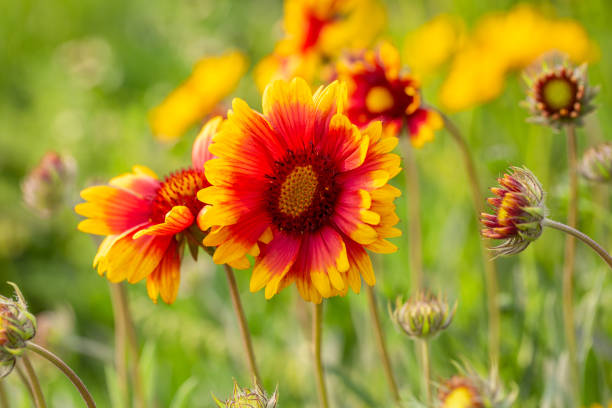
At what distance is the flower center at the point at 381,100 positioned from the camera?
1.30 metres

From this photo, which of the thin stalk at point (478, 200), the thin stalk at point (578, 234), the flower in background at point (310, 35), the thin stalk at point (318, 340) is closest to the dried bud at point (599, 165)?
the thin stalk at point (478, 200)

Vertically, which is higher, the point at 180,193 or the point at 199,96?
the point at 199,96

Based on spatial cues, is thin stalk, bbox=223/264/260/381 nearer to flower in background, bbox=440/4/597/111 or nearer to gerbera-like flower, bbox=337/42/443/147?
gerbera-like flower, bbox=337/42/443/147

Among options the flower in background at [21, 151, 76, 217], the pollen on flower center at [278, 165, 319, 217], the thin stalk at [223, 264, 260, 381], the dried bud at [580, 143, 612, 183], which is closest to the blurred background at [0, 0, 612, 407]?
the flower in background at [21, 151, 76, 217]

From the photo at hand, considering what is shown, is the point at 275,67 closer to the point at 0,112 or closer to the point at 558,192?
the point at 558,192

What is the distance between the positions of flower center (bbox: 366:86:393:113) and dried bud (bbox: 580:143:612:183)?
0.39 metres

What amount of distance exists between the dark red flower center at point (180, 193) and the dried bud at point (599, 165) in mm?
706

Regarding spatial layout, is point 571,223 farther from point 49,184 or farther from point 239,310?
point 49,184

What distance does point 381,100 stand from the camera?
130cm

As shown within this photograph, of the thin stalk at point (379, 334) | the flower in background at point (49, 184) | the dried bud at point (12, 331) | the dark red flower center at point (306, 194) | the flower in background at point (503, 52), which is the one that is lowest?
the thin stalk at point (379, 334)

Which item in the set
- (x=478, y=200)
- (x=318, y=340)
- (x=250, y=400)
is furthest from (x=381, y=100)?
(x=250, y=400)

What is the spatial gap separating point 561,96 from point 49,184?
3.65 feet

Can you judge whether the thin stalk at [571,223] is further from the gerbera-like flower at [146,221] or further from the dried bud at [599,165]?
the gerbera-like flower at [146,221]

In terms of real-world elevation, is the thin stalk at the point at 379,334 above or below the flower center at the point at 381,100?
below
